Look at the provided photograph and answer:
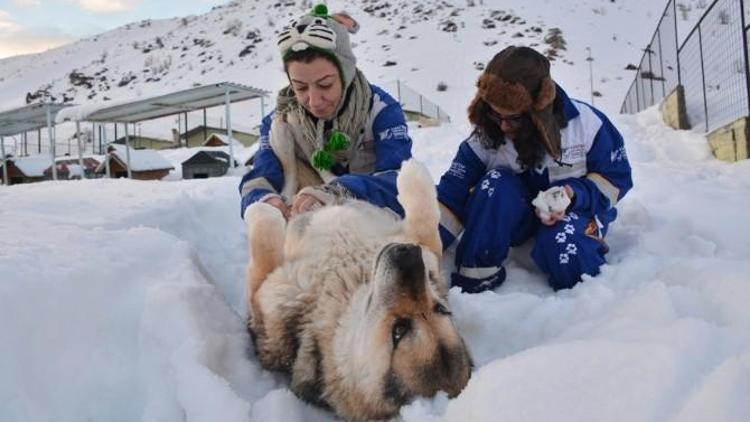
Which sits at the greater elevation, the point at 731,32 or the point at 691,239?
the point at 731,32

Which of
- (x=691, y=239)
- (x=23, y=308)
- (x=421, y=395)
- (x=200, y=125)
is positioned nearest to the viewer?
(x=421, y=395)

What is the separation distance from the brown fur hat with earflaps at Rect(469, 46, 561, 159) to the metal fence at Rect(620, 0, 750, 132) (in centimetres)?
475

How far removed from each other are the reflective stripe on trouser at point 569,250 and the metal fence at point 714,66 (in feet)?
15.5

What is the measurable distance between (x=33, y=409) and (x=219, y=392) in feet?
1.58

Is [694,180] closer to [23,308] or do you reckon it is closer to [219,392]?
[219,392]

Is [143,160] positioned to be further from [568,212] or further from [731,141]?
[568,212]

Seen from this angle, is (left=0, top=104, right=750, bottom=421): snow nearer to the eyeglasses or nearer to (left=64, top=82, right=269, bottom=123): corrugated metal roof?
the eyeglasses

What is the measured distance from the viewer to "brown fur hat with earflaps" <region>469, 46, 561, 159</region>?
2496mm

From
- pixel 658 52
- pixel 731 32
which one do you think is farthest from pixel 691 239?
pixel 658 52

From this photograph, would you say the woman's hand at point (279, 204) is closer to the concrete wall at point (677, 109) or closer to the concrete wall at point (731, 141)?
the concrete wall at point (731, 141)

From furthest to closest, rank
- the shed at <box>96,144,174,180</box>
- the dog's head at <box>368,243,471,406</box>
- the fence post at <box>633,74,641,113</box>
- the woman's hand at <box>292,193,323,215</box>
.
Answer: the shed at <box>96,144,174,180</box> → the fence post at <box>633,74,641,113</box> → the woman's hand at <box>292,193,323,215</box> → the dog's head at <box>368,243,471,406</box>

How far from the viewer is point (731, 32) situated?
22.0 feet

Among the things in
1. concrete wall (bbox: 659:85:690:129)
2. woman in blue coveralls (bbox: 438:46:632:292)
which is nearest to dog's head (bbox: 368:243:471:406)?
woman in blue coveralls (bbox: 438:46:632:292)

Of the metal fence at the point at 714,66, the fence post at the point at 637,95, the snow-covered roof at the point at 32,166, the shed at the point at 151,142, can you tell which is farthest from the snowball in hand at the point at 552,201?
the shed at the point at 151,142
